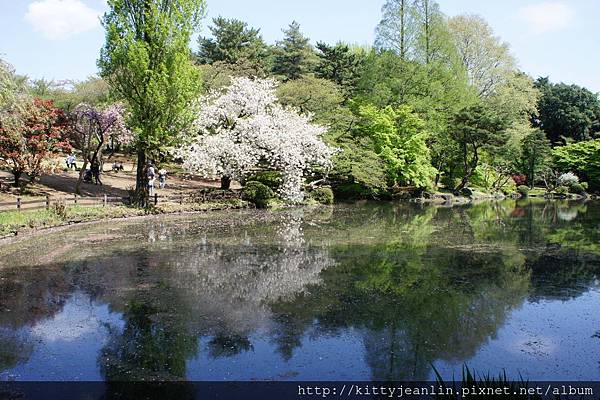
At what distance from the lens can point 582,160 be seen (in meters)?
52.6

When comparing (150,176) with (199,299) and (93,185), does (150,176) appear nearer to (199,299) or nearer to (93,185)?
(93,185)

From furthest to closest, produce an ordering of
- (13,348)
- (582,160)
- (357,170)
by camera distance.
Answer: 1. (582,160)
2. (357,170)
3. (13,348)


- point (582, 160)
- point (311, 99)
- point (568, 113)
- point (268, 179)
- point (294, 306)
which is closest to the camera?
point (294, 306)

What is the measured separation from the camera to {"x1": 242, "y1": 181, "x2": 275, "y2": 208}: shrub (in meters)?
30.7

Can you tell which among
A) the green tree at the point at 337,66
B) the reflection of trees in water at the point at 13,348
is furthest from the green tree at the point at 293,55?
the reflection of trees in water at the point at 13,348

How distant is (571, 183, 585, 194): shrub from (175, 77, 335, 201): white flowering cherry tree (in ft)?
105

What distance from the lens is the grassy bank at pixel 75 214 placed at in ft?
62.9

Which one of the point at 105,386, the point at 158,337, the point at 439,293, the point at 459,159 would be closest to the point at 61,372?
the point at 105,386

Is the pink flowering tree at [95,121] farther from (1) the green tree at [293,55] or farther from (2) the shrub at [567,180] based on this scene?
(2) the shrub at [567,180]

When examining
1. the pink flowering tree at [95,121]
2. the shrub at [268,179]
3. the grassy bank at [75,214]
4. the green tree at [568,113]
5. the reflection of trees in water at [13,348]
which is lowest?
the reflection of trees in water at [13,348]

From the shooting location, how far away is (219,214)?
89.1 ft

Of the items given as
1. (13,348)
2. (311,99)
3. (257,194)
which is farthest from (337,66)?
(13,348)

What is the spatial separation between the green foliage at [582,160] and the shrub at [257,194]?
124 feet

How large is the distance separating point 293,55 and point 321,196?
25721 mm
